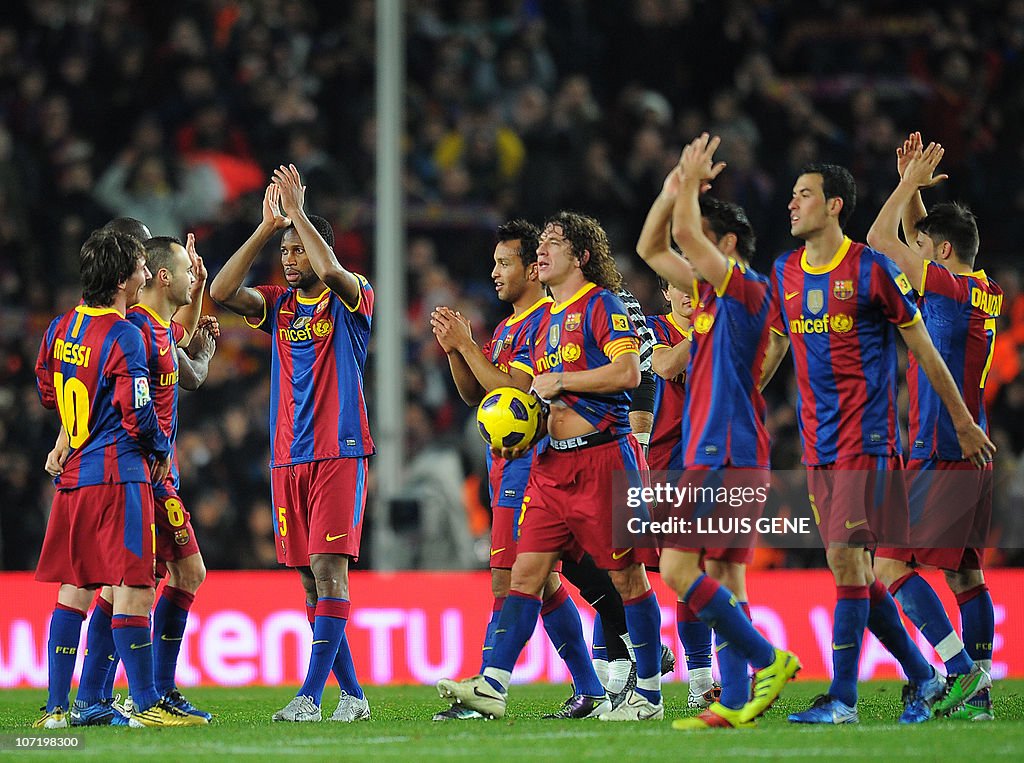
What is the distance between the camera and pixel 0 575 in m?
11.4

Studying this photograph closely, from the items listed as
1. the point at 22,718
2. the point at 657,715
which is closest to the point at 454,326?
the point at 657,715

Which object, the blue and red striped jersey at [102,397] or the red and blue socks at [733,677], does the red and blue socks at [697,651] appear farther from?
the blue and red striped jersey at [102,397]

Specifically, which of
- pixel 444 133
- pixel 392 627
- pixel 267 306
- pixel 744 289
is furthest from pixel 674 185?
pixel 444 133

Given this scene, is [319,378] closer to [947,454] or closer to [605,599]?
[605,599]

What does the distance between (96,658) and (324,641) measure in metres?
1.14

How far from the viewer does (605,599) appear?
7875 mm

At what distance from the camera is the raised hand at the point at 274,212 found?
7.93 m

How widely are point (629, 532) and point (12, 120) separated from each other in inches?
469

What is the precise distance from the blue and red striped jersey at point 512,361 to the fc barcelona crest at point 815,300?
4.74ft

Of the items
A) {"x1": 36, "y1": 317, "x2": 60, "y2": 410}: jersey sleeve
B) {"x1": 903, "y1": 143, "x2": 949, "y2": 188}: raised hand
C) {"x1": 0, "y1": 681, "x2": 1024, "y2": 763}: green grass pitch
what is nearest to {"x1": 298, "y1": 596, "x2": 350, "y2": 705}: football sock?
{"x1": 0, "y1": 681, "x2": 1024, "y2": 763}: green grass pitch

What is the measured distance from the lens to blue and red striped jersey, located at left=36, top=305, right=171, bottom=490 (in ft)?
23.9

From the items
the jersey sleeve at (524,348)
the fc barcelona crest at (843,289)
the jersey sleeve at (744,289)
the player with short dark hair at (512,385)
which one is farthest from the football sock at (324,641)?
the fc barcelona crest at (843,289)

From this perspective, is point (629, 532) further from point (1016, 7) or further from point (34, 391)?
point (1016, 7)

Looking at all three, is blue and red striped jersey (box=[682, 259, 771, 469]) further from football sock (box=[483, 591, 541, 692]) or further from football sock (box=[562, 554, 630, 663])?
football sock (box=[562, 554, 630, 663])
